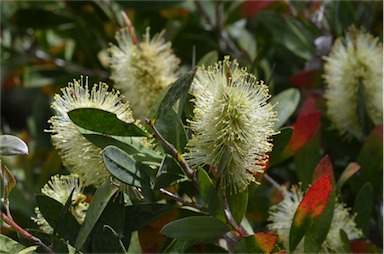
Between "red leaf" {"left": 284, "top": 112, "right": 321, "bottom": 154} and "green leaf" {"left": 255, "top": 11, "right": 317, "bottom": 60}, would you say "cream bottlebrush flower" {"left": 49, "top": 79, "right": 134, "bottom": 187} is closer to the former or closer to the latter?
"red leaf" {"left": 284, "top": 112, "right": 321, "bottom": 154}

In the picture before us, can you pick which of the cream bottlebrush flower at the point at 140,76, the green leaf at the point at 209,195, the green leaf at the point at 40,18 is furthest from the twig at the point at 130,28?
the green leaf at the point at 40,18

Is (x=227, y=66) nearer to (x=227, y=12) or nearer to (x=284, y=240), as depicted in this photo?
(x=284, y=240)

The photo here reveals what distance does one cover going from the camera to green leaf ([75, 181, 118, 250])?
94 centimetres

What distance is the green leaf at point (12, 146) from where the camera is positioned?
93 cm

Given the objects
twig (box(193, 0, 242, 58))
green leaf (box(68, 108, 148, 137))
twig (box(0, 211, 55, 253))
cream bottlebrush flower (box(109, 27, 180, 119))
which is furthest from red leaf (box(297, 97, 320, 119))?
twig (box(0, 211, 55, 253))

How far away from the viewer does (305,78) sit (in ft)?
5.01

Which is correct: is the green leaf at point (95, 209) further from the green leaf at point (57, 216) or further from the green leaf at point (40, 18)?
the green leaf at point (40, 18)

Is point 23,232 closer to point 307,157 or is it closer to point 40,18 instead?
point 307,157

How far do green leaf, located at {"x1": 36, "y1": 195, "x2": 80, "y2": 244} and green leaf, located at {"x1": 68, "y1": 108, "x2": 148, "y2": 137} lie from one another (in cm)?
13

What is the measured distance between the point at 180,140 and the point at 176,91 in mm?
98

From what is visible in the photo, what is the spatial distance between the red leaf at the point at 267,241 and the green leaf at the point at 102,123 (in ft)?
0.69

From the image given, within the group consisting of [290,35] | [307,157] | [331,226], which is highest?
[290,35]

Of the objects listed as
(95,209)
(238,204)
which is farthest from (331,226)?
(95,209)

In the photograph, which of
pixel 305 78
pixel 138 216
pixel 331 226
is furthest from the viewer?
pixel 305 78
